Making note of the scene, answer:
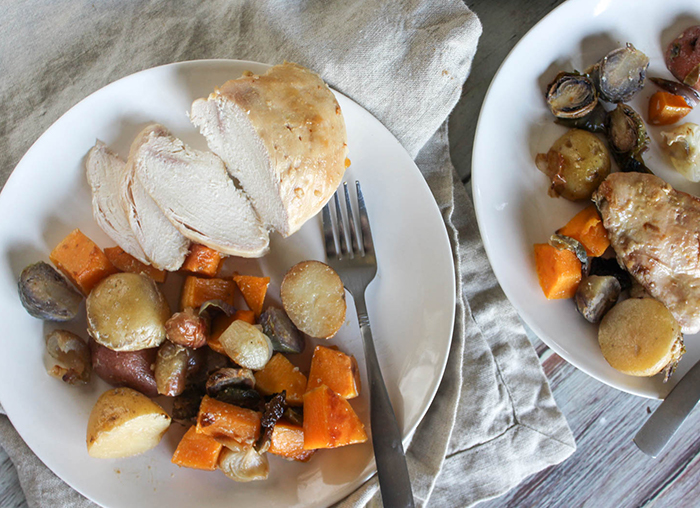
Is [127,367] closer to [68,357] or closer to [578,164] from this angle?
[68,357]

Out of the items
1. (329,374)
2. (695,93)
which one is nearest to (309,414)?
(329,374)

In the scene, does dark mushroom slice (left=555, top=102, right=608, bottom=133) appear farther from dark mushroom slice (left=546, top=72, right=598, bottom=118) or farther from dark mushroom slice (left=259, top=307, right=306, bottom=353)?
dark mushroom slice (left=259, top=307, right=306, bottom=353)

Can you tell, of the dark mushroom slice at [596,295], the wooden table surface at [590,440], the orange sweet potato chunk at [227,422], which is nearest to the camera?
the orange sweet potato chunk at [227,422]

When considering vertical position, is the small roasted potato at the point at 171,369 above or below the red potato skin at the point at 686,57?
above

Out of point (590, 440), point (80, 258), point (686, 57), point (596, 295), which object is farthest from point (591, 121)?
point (80, 258)

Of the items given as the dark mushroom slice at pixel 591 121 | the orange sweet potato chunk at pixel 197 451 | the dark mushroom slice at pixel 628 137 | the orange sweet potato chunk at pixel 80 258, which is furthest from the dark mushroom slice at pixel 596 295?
the orange sweet potato chunk at pixel 80 258

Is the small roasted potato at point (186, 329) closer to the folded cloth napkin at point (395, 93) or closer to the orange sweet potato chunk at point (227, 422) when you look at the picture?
the orange sweet potato chunk at point (227, 422)

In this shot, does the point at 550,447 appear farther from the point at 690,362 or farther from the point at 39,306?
the point at 39,306
